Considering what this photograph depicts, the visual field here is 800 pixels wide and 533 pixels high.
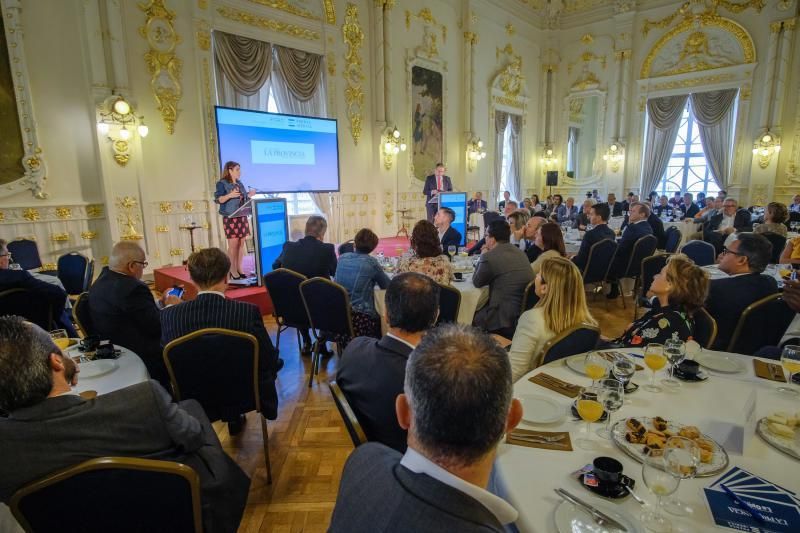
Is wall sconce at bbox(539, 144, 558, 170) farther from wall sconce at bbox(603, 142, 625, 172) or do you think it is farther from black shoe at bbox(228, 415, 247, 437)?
black shoe at bbox(228, 415, 247, 437)

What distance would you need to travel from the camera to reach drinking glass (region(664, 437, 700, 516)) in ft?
3.91

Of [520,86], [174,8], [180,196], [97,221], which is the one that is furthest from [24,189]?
[520,86]

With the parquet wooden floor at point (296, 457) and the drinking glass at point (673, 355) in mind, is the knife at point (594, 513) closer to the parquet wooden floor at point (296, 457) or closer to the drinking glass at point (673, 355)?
→ the drinking glass at point (673, 355)

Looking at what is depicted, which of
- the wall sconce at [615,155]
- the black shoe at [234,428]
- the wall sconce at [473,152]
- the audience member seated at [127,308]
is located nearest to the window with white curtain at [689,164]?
the wall sconce at [615,155]

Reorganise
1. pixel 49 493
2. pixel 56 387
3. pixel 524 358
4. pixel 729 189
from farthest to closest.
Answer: pixel 729 189
pixel 524 358
pixel 56 387
pixel 49 493

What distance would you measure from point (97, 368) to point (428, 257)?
2.51m

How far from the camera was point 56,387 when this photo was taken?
1357 millimetres

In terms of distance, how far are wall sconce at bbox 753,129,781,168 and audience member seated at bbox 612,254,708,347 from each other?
12.1 metres

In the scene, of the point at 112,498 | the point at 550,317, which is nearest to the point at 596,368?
the point at 550,317

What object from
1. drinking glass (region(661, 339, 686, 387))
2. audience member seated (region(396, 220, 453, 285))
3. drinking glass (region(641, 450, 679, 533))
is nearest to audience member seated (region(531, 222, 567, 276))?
audience member seated (region(396, 220, 453, 285))

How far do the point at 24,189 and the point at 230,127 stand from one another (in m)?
2.99

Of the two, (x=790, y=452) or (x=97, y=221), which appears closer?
(x=790, y=452)

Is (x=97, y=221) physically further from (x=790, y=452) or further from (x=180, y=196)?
(x=790, y=452)

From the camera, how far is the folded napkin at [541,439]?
150 cm
